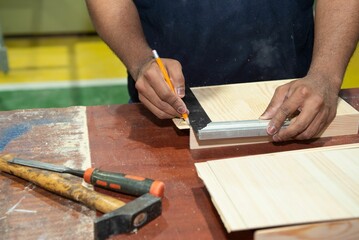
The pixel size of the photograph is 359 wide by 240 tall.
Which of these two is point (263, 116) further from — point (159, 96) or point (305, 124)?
point (159, 96)

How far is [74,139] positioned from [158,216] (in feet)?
1.49

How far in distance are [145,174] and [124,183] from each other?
5.3 inches

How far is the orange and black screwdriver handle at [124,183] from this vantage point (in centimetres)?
108

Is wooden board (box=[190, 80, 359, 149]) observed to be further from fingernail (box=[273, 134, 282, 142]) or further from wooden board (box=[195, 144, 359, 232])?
wooden board (box=[195, 144, 359, 232])

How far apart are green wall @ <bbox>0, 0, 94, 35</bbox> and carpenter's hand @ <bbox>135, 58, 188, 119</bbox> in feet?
13.1

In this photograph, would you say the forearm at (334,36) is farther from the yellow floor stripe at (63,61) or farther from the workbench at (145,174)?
the yellow floor stripe at (63,61)

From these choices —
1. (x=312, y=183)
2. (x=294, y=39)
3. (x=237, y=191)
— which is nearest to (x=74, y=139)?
(x=237, y=191)

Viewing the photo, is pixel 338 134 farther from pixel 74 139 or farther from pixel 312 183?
pixel 74 139

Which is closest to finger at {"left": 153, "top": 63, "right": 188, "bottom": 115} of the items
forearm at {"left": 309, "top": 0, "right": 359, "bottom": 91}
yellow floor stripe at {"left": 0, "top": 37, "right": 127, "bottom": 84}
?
forearm at {"left": 309, "top": 0, "right": 359, "bottom": 91}

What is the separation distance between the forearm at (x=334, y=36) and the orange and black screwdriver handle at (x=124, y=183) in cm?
69

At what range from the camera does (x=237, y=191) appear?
3.41ft

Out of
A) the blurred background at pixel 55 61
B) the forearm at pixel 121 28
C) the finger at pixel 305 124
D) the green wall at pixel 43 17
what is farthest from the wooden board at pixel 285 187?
the green wall at pixel 43 17

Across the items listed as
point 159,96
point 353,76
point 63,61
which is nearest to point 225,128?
point 159,96

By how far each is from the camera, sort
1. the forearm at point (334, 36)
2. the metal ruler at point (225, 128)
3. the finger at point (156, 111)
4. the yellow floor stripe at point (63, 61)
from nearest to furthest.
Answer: the metal ruler at point (225, 128) → the finger at point (156, 111) → the forearm at point (334, 36) → the yellow floor stripe at point (63, 61)
